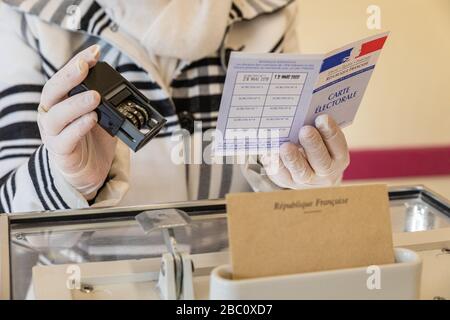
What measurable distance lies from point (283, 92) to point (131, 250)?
0.26 metres

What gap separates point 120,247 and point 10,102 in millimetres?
533

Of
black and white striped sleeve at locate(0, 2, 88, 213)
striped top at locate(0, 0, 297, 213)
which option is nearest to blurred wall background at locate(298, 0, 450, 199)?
striped top at locate(0, 0, 297, 213)

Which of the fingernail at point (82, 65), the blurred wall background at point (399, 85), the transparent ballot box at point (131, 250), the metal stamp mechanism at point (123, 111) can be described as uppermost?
the blurred wall background at point (399, 85)

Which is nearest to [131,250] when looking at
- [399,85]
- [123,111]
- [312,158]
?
[123,111]

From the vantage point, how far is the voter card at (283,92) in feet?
2.22

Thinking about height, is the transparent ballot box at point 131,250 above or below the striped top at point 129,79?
below

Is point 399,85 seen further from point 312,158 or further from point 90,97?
point 90,97

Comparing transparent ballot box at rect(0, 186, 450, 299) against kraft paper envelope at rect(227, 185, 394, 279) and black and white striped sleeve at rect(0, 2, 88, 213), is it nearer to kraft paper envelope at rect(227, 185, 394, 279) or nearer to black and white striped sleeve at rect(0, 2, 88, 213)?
kraft paper envelope at rect(227, 185, 394, 279)

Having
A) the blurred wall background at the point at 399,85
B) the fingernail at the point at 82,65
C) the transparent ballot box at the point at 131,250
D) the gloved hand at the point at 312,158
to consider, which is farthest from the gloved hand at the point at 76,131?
the blurred wall background at the point at 399,85

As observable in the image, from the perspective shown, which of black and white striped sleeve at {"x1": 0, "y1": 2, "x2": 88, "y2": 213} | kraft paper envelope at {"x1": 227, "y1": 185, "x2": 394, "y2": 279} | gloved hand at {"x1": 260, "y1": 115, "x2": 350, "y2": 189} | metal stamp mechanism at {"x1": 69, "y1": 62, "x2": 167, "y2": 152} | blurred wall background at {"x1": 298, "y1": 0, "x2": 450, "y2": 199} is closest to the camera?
kraft paper envelope at {"x1": 227, "y1": 185, "x2": 394, "y2": 279}

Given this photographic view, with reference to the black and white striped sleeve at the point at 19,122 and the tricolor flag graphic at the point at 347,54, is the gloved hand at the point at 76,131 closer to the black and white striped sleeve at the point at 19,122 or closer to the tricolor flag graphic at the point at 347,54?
the black and white striped sleeve at the point at 19,122

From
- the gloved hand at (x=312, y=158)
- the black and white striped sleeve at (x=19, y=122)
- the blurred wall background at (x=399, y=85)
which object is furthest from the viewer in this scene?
the blurred wall background at (x=399, y=85)

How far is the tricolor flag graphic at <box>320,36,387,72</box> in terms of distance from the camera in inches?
28.0

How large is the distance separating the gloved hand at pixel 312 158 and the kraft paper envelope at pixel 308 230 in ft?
1.03
